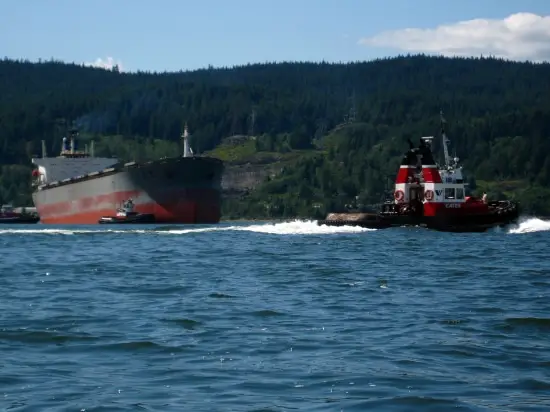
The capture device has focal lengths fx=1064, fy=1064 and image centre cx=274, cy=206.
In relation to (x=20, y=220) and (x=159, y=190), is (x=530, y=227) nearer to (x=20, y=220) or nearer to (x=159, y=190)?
(x=159, y=190)

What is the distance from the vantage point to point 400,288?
114 feet

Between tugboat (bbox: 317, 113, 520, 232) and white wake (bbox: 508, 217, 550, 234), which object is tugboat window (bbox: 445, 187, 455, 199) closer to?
tugboat (bbox: 317, 113, 520, 232)

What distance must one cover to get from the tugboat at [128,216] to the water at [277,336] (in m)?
81.8

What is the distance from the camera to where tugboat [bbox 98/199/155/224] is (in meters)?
130

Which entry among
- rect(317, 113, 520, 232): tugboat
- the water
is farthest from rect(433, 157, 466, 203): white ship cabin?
the water

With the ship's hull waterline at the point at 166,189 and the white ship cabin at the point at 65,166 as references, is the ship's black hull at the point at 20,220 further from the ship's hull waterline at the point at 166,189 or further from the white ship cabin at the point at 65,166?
the ship's hull waterline at the point at 166,189

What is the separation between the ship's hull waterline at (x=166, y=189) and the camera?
130 metres

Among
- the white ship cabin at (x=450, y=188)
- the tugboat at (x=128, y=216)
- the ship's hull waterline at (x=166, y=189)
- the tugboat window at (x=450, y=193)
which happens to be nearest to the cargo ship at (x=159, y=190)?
the ship's hull waterline at (x=166, y=189)

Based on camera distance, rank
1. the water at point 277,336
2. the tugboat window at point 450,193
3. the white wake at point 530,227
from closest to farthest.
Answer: the water at point 277,336 < the tugboat window at point 450,193 < the white wake at point 530,227

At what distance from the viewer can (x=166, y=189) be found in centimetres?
13162

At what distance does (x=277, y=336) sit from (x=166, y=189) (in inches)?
4289

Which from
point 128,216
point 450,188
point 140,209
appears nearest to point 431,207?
point 450,188

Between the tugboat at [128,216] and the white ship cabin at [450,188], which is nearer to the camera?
the white ship cabin at [450,188]

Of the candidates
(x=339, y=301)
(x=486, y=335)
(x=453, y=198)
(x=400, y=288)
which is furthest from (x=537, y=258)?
(x=453, y=198)
